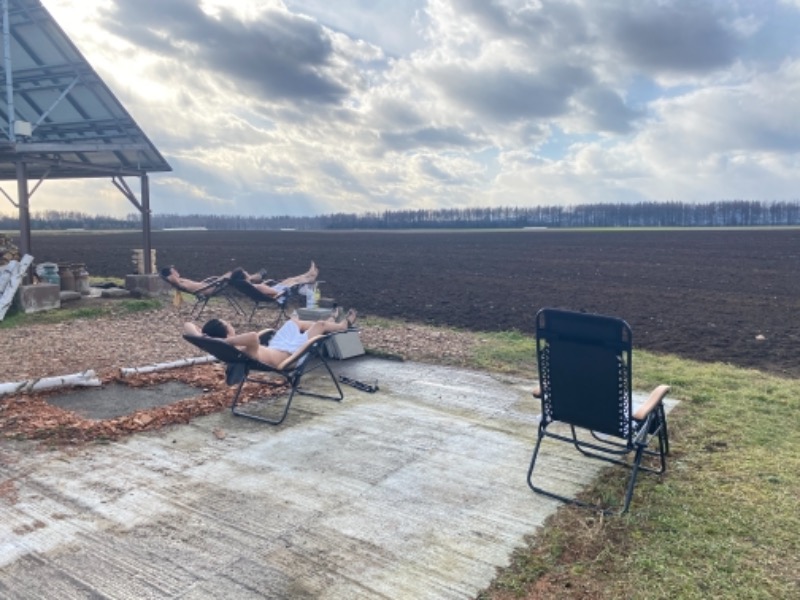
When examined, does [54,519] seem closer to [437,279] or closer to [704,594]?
[704,594]

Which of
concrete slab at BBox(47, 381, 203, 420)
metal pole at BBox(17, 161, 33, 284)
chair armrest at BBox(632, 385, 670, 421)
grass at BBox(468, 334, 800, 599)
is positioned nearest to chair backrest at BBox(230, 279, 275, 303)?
concrete slab at BBox(47, 381, 203, 420)

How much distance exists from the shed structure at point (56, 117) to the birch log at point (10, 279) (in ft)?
2.20

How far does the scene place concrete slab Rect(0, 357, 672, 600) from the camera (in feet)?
8.17

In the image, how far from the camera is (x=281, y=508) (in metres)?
3.11

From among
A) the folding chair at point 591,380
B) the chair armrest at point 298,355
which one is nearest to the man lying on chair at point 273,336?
the chair armrest at point 298,355

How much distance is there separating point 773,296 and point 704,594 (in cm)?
1374

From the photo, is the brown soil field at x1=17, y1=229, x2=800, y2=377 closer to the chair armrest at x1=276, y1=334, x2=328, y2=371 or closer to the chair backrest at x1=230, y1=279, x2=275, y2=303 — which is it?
the chair backrest at x1=230, y1=279, x2=275, y2=303

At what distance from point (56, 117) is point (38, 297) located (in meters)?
4.36

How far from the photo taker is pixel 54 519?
9.70 feet

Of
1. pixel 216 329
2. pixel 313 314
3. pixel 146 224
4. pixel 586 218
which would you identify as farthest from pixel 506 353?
pixel 586 218

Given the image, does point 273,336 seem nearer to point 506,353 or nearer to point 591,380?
point 506,353

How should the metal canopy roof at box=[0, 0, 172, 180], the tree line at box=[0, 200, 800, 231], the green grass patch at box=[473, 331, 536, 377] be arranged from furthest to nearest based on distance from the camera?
the tree line at box=[0, 200, 800, 231]
the metal canopy roof at box=[0, 0, 172, 180]
the green grass patch at box=[473, 331, 536, 377]

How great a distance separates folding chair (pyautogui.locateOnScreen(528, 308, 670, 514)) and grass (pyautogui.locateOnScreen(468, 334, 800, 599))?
9.8 inches

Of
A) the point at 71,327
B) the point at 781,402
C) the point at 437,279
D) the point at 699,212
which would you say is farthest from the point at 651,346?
the point at 699,212
